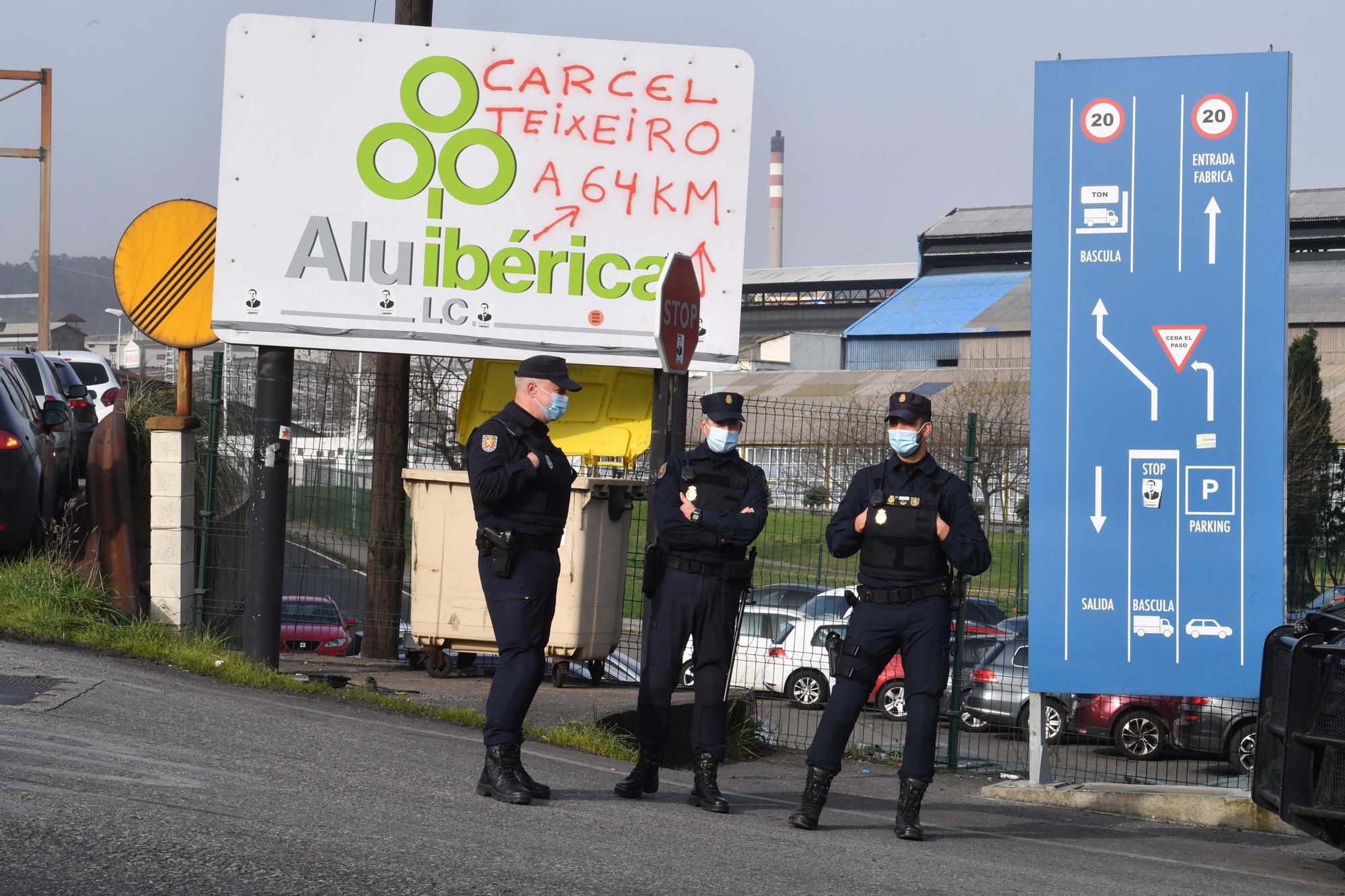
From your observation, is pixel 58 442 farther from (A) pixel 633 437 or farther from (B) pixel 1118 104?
(B) pixel 1118 104

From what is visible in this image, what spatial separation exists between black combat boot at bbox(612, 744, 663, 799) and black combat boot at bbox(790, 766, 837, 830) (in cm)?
73

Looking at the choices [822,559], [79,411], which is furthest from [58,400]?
[822,559]

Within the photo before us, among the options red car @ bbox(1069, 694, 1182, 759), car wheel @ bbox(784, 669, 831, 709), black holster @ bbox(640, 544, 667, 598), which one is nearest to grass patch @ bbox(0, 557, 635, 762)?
black holster @ bbox(640, 544, 667, 598)

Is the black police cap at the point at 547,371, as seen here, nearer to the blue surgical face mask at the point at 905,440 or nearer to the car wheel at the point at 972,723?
the blue surgical face mask at the point at 905,440

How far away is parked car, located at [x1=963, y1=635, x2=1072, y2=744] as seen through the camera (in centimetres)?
1033

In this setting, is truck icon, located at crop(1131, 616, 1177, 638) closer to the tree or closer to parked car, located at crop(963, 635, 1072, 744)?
the tree

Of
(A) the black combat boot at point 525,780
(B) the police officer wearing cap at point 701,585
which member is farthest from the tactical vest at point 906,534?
(A) the black combat boot at point 525,780

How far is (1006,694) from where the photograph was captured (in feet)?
35.4

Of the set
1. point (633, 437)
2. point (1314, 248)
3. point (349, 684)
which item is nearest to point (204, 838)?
point (349, 684)

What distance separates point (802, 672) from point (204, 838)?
7.02 meters

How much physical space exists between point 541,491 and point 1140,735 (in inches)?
230

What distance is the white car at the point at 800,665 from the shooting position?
1071 centimetres

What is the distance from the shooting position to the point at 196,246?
9492 mm

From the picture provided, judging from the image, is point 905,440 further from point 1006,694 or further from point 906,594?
point 1006,694
